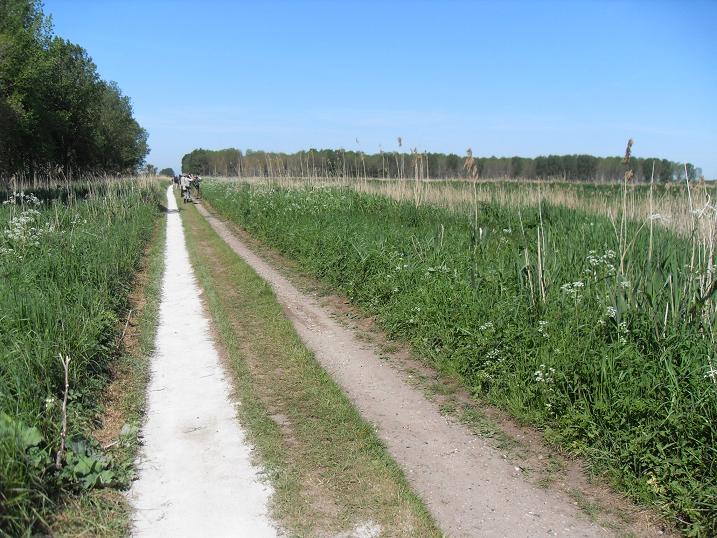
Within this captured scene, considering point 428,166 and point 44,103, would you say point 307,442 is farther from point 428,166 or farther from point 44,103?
point 44,103

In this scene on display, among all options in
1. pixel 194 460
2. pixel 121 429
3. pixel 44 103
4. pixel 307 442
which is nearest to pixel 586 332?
pixel 307 442

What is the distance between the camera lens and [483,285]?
6840 mm

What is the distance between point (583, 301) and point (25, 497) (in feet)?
16.2

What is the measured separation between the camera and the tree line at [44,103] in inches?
1174

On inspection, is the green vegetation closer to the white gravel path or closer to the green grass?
the green grass

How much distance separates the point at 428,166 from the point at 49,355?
46.7ft

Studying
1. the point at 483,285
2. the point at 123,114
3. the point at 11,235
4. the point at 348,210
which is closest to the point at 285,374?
the point at 483,285

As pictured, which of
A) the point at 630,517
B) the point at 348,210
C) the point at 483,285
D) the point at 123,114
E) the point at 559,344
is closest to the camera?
the point at 630,517

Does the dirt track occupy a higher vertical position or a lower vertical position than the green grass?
lower

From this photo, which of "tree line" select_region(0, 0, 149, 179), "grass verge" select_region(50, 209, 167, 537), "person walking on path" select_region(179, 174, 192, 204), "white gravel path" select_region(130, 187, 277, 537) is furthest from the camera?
"person walking on path" select_region(179, 174, 192, 204)

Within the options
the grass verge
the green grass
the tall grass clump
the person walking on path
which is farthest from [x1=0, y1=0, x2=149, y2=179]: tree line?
the green grass

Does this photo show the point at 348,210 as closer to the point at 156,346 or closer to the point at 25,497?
the point at 156,346

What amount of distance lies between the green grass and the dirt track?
6.2 inches

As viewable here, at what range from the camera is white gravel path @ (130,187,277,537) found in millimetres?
3486
